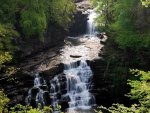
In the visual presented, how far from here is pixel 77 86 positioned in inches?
1218

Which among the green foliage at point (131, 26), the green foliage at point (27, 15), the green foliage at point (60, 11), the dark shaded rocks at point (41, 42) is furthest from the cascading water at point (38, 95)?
the green foliage at point (60, 11)

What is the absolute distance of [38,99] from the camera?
2892cm

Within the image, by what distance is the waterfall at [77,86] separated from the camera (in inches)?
1175

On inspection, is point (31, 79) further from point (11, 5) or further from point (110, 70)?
point (11, 5)

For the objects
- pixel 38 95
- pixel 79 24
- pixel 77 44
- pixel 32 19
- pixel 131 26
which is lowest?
pixel 38 95

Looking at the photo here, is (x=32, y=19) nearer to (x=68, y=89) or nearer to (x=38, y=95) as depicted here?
(x=68, y=89)

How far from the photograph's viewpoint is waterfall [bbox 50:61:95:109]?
29834mm

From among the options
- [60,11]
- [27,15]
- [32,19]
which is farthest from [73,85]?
[60,11]

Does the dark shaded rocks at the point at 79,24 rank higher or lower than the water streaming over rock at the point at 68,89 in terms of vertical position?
higher

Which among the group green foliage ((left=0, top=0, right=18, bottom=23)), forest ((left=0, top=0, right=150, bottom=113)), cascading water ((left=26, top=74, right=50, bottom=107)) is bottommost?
cascading water ((left=26, top=74, right=50, bottom=107))

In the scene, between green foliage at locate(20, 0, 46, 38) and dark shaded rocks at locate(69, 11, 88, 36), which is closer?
green foliage at locate(20, 0, 46, 38)

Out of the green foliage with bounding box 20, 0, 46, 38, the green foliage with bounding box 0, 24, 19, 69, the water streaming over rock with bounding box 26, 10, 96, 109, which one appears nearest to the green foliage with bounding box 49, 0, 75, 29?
the green foliage with bounding box 20, 0, 46, 38

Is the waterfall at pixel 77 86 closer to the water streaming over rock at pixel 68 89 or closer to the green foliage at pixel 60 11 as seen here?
the water streaming over rock at pixel 68 89

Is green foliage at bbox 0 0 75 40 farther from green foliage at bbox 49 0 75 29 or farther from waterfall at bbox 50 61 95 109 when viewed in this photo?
waterfall at bbox 50 61 95 109
